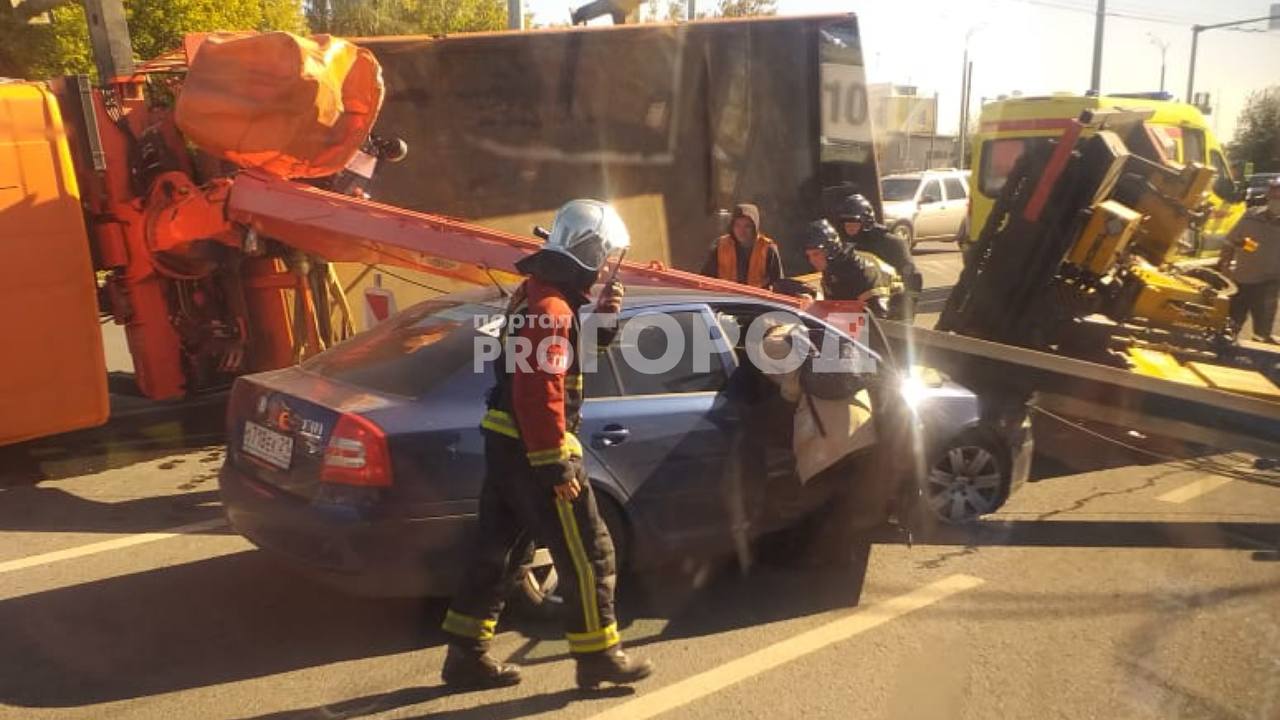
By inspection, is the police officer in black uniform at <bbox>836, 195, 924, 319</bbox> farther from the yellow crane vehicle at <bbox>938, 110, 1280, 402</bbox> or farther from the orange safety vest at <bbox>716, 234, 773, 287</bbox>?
the orange safety vest at <bbox>716, 234, 773, 287</bbox>

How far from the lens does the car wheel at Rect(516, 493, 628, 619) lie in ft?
14.0

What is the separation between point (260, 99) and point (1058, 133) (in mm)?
10234

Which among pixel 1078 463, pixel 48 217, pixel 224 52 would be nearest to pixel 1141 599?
pixel 1078 463

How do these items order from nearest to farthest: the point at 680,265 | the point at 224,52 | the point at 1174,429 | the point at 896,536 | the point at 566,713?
the point at 566,713 < the point at 1174,429 < the point at 896,536 < the point at 224,52 < the point at 680,265

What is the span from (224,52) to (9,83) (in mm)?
1316

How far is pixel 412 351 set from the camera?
14.1 ft

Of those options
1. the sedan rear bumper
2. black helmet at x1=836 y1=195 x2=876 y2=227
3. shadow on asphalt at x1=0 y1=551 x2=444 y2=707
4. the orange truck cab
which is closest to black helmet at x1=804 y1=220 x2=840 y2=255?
black helmet at x1=836 y1=195 x2=876 y2=227

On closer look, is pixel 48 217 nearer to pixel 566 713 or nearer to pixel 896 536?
pixel 566 713

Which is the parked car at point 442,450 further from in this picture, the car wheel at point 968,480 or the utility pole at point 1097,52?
the utility pole at point 1097,52

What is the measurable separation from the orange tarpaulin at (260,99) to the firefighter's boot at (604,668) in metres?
3.98

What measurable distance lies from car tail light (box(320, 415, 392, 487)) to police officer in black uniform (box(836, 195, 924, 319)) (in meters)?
4.51

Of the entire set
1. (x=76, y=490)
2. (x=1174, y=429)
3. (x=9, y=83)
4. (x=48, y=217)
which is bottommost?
(x=76, y=490)

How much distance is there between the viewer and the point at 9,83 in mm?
6148

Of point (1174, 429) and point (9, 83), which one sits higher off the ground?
point (9, 83)
